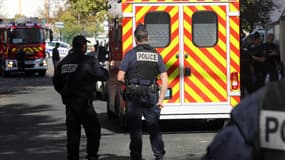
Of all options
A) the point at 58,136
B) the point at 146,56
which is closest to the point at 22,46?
the point at 58,136

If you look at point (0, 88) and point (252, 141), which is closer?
point (252, 141)

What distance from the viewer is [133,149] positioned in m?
8.48

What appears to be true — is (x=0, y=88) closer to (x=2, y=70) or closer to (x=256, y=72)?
(x=2, y=70)

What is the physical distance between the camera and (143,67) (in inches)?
338

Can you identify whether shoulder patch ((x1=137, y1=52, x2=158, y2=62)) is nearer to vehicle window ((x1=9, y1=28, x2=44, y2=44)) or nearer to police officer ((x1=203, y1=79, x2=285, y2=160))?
police officer ((x1=203, y1=79, x2=285, y2=160))

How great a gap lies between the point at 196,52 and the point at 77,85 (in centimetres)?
402

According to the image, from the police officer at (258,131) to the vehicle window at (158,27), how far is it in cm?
966

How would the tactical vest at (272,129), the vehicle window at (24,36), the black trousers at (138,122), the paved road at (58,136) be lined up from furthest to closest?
the vehicle window at (24,36), the paved road at (58,136), the black trousers at (138,122), the tactical vest at (272,129)

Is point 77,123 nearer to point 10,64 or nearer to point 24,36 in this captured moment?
point 24,36

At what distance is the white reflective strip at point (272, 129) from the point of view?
2.38 meters

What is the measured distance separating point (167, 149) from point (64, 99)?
253 cm

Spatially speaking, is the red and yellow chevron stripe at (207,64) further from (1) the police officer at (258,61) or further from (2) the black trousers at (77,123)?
(2) the black trousers at (77,123)

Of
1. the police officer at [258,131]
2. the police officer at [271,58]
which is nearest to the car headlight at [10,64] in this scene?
the police officer at [271,58]

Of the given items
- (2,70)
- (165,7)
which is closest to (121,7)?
(165,7)
